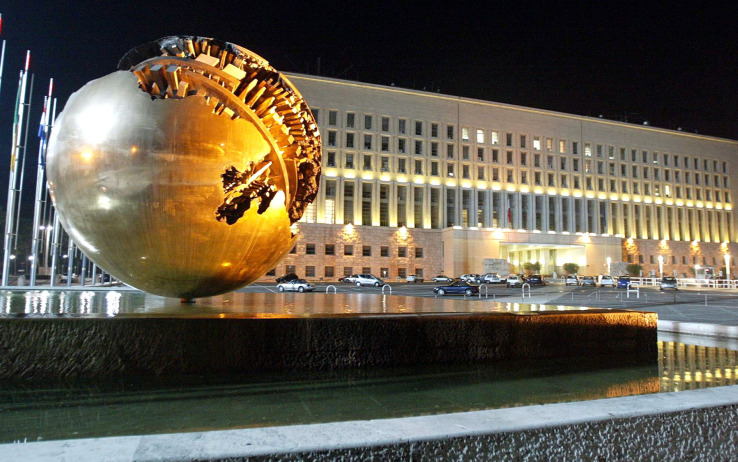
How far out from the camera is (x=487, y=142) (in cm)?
6156

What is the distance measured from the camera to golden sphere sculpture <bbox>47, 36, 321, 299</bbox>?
4539 millimetres

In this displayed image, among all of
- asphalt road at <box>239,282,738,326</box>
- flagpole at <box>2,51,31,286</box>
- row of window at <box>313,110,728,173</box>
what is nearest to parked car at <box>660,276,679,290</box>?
asphalt road at <box>239,282,738,326</box>

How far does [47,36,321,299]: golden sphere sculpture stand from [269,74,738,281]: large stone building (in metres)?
47.4

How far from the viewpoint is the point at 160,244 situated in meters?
4.66

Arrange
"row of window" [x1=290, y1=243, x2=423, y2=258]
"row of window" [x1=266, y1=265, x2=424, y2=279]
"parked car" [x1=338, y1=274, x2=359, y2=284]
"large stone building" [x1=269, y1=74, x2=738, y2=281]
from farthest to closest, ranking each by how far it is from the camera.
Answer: "large stone building" [x1=269, y1=74, x2=738, y2=281] → "row of window" [x1=290, y1=243, x2=423, y2=258] → "row of window" [x1=266, y1=265, x2=424, y2=279] → "parked car" [x1=338, y1=274, x2=359, y2=284]

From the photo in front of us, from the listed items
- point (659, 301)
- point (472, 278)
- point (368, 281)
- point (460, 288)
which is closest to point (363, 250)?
point (368, 281)

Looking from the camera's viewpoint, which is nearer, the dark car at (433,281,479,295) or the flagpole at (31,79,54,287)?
the flagpole at (31,79,54,287)

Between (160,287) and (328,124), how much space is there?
171ft

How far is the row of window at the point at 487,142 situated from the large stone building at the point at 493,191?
0.15 metres

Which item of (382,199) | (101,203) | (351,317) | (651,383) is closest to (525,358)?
(651,383)

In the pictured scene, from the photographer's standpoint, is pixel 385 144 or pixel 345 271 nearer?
pixel 345 271

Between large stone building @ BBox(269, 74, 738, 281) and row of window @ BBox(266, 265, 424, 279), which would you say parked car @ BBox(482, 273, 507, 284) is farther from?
row of window @ BBox(266, 265, 424, 279)

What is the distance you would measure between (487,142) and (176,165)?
60599 millimetres

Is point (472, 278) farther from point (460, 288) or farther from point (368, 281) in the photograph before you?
point (460, 288)
